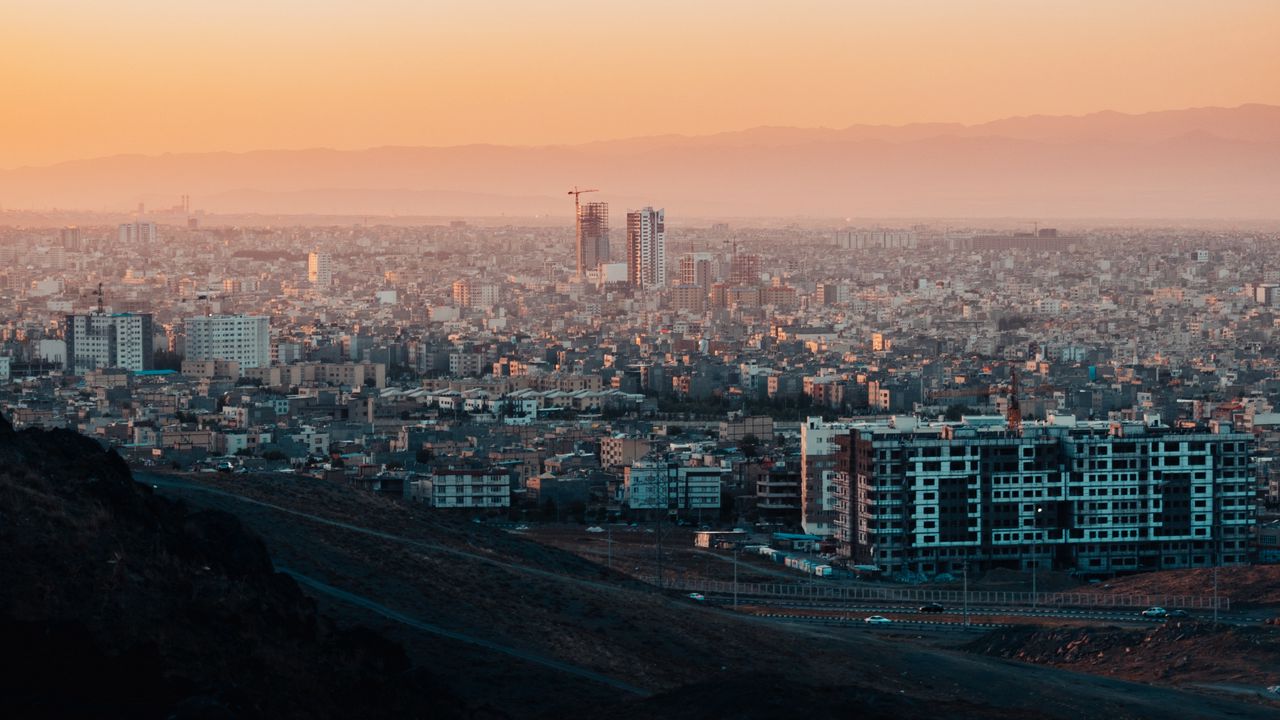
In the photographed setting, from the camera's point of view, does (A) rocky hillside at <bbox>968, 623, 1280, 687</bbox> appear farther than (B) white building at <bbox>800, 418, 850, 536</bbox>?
No

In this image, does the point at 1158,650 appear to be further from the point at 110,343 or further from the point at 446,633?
the point at 110,343

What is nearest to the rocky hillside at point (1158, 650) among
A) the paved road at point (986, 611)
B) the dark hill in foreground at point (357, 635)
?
the dark hill in foreground at point (357, 635)

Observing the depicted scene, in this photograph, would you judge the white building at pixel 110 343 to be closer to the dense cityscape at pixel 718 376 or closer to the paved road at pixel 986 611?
the dense cityscape at pixel 718 376

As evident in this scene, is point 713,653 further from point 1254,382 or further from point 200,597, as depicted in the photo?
point 1254,382

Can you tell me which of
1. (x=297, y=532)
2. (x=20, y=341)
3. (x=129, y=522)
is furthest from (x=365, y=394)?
(x=129, y=522)

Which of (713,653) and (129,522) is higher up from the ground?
(129,522)

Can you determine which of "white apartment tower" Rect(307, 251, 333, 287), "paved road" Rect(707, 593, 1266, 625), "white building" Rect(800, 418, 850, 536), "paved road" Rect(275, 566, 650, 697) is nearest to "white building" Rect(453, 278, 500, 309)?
"white apartment tower" Rect(307, 251, 333, 287)

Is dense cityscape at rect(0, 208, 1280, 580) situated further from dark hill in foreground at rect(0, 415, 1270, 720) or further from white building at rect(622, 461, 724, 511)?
dark hill in foreground at rect(0, 415, 1270, 720)
